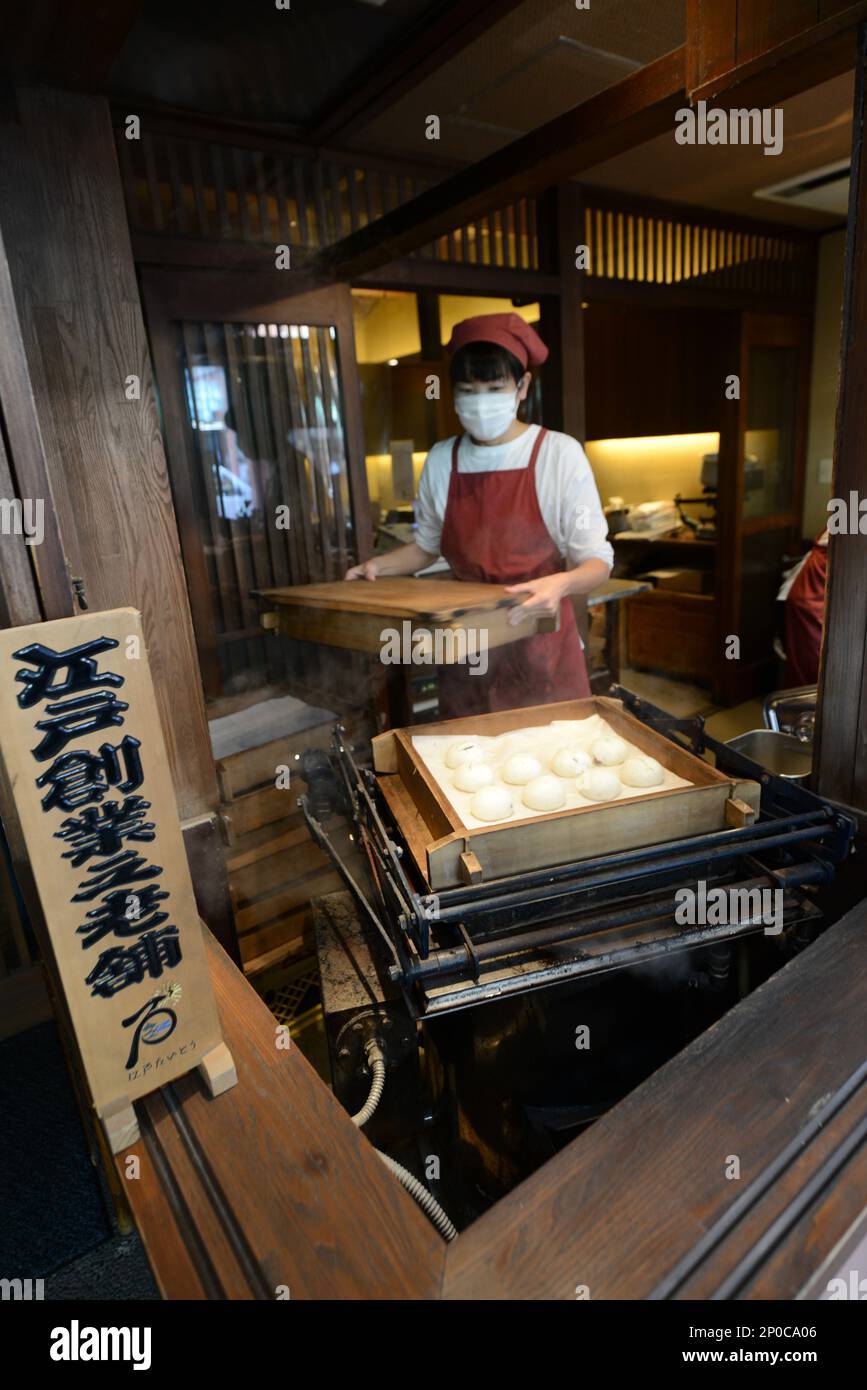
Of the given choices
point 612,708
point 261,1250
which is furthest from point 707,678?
point 261,1250

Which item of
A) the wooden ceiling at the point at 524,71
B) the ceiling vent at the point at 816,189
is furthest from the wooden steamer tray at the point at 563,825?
the ceiling vent at the point at 816,189

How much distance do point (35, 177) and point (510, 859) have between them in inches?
75.0

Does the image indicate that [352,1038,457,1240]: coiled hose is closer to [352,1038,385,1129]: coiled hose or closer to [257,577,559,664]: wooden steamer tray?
[352,1038,385,1129]: coiled hose

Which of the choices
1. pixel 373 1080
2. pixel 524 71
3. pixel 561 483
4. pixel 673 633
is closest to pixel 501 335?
pixel 561 483

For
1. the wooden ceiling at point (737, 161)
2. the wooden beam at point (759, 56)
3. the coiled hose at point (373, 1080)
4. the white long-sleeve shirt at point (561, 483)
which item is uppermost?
the wooden ceiling at point (737, 161)

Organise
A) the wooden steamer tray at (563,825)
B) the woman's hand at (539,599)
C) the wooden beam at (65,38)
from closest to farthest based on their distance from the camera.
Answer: the wooden beam at (65,38) < the wooden steamer tray at (563,825) < the woman's hand at (539,599)

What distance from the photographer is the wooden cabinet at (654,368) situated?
6.94 metres

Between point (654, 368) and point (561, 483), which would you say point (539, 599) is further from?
point (654, 368)

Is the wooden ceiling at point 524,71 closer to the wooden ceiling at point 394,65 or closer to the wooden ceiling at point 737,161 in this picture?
the wooden ceiling at point 394,65

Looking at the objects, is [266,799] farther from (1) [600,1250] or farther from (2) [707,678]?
(2) [707,678]

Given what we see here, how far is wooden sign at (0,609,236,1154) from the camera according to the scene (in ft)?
4.51

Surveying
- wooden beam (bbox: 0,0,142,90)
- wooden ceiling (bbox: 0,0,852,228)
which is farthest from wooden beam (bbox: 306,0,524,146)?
wooden beam (bbox: 0,0,142,90)

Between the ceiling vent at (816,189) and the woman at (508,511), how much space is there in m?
3.68

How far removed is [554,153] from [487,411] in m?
0.97
